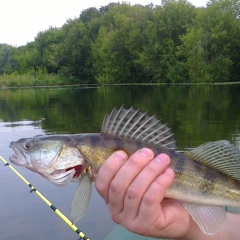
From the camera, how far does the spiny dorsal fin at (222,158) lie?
7.55 feet

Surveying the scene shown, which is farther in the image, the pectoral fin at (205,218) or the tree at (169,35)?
the tree at (169,35)

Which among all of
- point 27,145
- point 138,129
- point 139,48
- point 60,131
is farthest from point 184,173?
point 139,48

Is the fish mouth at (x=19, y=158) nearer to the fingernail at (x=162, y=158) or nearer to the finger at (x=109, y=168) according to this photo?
the finger at (x=109, y=168)

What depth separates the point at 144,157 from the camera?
203cm

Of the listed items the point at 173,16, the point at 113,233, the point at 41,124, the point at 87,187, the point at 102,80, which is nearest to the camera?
the point at 87,187

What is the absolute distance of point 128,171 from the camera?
204cm

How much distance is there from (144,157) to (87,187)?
45cm

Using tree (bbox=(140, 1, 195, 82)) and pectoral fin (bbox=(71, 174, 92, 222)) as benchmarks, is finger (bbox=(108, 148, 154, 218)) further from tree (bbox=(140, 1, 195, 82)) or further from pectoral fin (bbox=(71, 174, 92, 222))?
tree (bbox=(140, 1, 195, 82))

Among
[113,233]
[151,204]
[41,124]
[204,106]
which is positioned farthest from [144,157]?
[204,106]

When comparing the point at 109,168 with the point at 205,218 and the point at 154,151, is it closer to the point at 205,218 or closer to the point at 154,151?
the point at 154,151

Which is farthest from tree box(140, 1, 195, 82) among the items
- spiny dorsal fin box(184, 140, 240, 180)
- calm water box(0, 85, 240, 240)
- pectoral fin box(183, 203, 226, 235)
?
pectoral fin box(183, 203, 226, 235)

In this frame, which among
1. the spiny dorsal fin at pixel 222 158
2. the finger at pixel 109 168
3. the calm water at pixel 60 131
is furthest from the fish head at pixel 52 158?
the calm water at pixel 60 131

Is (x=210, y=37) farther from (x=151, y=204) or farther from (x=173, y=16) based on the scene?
(x=151, y=204)

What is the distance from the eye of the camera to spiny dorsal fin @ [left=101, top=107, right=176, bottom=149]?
7.27ft
